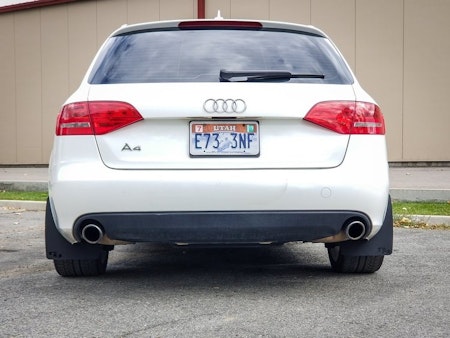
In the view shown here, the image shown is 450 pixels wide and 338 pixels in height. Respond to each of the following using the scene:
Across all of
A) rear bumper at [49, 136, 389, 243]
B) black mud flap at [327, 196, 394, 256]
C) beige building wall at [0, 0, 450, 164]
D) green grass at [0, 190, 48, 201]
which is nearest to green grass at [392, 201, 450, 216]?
black mud flap at [327, 196, 394, 256]

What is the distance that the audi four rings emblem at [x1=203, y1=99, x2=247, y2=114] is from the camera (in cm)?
400

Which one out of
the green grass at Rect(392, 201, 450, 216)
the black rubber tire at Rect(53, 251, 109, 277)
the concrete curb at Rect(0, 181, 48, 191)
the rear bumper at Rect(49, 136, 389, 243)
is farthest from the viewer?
the concrete curb at Rect(0, 181, 48, 191)

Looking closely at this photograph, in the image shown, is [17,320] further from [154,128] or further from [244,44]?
[244,44]

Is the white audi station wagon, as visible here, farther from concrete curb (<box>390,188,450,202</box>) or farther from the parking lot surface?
concrete curb (<box>390,188,450,202</box>)

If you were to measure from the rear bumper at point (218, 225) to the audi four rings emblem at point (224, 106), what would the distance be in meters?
0.55

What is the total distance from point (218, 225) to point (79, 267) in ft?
4.02

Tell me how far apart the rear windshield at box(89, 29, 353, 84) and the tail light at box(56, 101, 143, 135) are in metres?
0.21

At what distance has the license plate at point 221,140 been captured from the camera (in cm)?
400

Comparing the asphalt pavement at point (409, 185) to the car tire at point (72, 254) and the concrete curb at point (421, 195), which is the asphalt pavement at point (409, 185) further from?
the car tire at point (72, 254)

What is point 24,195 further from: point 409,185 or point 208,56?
point 208,56

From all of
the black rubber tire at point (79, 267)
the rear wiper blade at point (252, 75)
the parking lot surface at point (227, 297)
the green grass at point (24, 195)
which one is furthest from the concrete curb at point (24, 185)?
the rear wiper blade at point (252, 75)

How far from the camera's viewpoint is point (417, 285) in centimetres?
455

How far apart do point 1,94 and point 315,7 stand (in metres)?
7.92

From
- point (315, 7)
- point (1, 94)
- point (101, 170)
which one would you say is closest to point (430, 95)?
point (315, 7)
